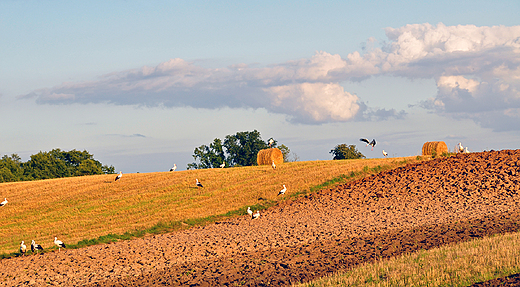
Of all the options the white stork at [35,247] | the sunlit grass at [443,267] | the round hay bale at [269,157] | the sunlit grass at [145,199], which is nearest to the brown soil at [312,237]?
the white stork at [35,247]

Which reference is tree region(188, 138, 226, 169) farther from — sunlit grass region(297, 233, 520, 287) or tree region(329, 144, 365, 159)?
sunlit grass region(297, 233, 520, 287)

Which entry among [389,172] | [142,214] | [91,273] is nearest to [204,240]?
[91,273]

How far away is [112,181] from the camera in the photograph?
48.4 m

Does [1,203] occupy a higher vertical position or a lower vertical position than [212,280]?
higher

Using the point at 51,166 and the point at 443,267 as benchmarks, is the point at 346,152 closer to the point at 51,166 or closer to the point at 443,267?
the point at 51,166

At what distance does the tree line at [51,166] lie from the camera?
246 feet

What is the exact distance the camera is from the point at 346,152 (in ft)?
262

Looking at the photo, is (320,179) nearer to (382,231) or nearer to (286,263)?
(382,231)

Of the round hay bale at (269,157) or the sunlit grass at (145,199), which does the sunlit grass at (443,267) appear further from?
the round hay bale at (269,157)

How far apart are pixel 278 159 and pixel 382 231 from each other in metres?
28.3

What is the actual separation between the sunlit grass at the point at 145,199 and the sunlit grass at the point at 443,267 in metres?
16.3

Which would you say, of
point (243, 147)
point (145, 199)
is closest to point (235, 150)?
point (243, 147)

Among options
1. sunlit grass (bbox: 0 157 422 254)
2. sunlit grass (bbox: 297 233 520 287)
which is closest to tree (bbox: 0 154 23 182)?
sunlit grass (bbox: 0 157 422 254)

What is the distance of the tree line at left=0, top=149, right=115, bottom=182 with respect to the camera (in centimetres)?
7500
